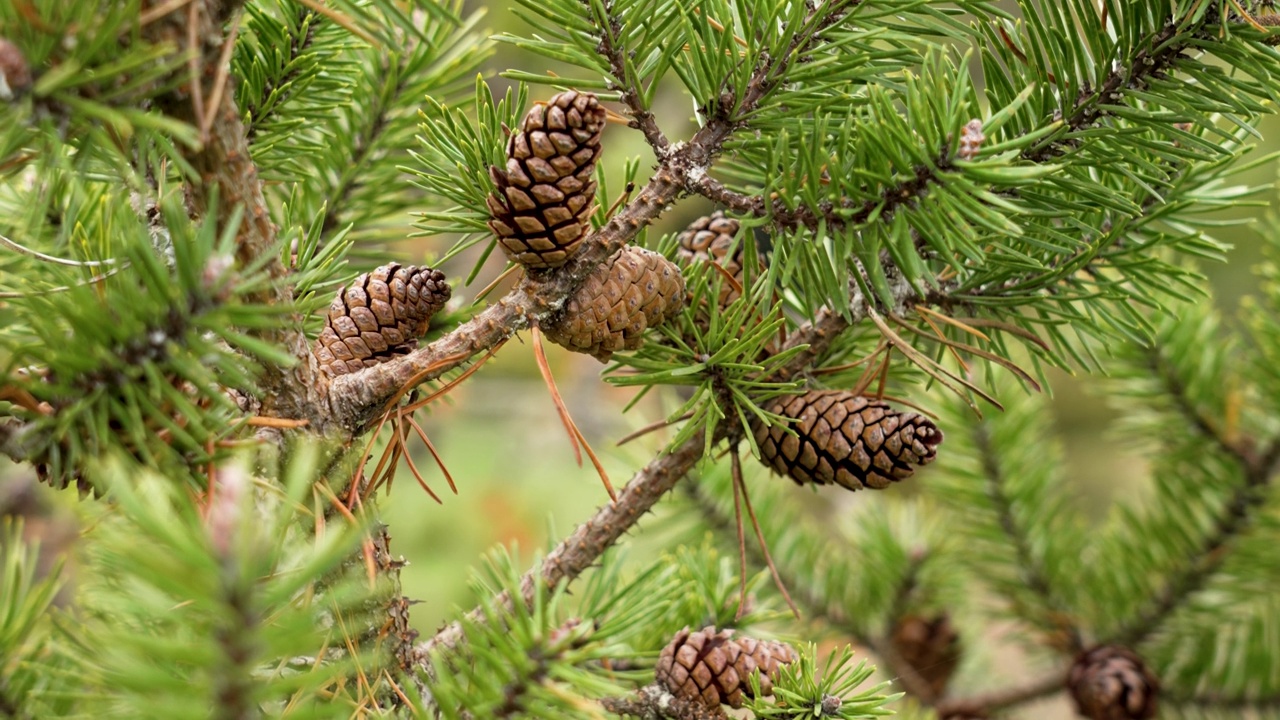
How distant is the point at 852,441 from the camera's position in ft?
1.30

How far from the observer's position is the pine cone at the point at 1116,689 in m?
0.70

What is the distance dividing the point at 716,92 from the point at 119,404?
0.79ft

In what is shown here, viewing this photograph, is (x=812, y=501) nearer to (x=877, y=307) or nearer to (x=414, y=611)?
(x=414, y=611)

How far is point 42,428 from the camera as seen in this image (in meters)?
0.27

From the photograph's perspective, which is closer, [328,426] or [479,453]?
[328,426]

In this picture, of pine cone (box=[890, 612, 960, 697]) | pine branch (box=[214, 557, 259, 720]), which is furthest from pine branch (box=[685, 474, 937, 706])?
pine branch (box=[214, 557, 259, 720])

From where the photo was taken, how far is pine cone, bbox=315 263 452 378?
39cm

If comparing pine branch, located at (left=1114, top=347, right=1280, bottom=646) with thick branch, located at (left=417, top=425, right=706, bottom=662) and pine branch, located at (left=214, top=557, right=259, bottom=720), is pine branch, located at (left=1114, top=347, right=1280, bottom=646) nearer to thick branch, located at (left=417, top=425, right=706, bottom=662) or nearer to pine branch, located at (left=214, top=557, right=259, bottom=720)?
thick branch, located at (left=417, top=425, right=706, bottom=662)

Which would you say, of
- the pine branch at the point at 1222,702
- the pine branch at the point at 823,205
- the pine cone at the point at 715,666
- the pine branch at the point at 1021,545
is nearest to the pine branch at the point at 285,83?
the pine branch at the point at 823,205

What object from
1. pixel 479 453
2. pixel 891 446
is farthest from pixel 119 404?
pixel 479 453

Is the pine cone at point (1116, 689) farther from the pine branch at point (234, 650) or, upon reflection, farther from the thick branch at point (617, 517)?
the pine branch at point (234, 650)

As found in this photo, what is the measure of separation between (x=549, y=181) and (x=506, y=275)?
83mm

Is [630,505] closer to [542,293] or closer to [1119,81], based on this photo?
[542,293]

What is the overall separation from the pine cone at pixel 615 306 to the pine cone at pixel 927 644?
55cm
